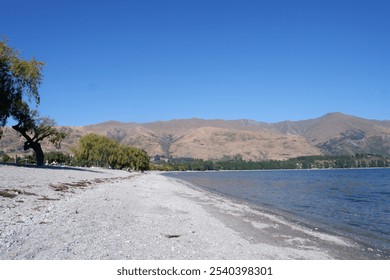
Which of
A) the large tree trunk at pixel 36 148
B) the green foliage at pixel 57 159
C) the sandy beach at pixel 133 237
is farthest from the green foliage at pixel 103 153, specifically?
the sandy beach at pixel 133 237

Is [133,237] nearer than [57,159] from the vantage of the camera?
Yes

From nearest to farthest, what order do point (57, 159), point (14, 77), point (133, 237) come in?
point (133, 237)
point (14, 77)
point (57, 159)

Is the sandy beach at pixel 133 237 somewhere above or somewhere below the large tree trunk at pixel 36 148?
below

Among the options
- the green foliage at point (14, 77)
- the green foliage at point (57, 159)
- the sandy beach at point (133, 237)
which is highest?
the green foliage at point (14, 77)

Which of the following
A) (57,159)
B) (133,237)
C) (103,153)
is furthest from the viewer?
(57,159)

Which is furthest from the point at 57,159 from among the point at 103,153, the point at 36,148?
the point at 36,148

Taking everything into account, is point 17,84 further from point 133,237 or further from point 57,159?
point 57,159

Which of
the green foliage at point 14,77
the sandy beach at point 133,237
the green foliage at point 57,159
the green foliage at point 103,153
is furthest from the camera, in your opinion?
the green foliage at point 57,159

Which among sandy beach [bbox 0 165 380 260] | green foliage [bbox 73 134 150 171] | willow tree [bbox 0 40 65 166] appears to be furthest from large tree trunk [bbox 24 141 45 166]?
green foliage [bbox 73 134 150 171]

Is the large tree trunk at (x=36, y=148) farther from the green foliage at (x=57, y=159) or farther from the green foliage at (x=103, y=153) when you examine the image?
the green foliage at (x=57, y=159)

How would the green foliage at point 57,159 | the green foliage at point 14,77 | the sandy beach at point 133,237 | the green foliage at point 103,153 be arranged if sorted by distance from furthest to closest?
the green foliage at point 57,159 → the green foliage at point 103,153 → the green foliage at point 14,77 → the sandy beach at point 133,237

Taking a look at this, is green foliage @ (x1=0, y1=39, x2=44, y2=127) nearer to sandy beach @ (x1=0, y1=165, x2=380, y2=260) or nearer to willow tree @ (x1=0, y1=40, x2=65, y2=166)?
willow tree @ (x1=0, y1=40, x2=65, y2=166)

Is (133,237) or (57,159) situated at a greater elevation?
(57,159)
